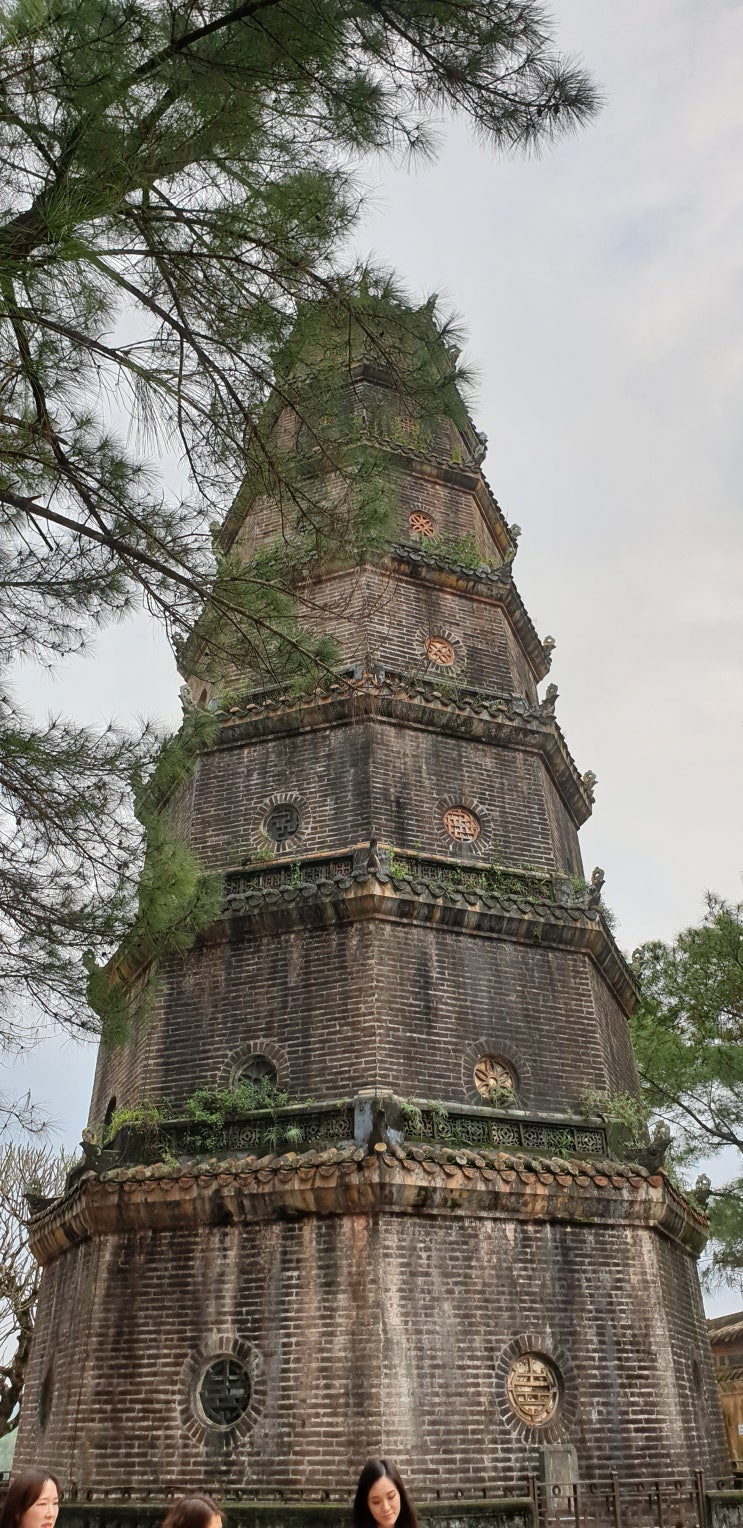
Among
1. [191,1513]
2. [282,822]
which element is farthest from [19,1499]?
[282,822]

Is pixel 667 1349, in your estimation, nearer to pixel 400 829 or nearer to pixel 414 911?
pixel 414 911

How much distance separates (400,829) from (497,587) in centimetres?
417

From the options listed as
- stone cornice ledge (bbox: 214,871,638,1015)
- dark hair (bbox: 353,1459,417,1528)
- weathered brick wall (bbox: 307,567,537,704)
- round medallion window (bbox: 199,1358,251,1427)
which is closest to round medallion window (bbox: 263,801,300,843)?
stone cornice ledge (bbox: 214,871,638,1015)

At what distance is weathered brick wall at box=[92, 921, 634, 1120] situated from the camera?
10.1m

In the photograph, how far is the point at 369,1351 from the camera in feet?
27.8

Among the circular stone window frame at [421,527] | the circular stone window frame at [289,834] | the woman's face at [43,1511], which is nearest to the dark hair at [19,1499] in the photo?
the woman's face at [43,1511]

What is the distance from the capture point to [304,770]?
1213 cm

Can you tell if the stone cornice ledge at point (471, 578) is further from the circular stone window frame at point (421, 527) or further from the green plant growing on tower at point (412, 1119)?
the green plant growing on tower at point (412, 1119)

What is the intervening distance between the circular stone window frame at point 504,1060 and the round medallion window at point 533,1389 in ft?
6.75

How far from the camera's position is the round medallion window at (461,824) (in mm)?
11930

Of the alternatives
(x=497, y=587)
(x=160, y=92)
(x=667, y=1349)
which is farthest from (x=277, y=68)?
(x=667, y=1349)

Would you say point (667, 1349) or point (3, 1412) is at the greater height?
point (3, 1412)

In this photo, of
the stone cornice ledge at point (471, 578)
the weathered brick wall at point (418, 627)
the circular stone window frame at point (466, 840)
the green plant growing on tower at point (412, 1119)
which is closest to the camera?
the green plant growing on tower at point (412, 1119)

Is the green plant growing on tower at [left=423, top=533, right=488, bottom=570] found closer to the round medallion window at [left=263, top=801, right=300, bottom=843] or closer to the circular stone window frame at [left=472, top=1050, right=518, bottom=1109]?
the round medallion window at [left=263, top=801, right=300, bottom=843]
